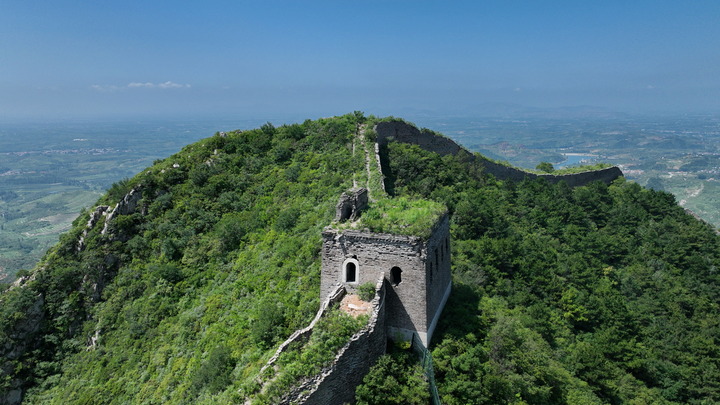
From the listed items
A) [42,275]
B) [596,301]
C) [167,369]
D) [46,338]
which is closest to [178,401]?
[167,369]

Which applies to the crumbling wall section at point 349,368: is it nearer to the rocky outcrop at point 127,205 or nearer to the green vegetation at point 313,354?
the green vegetation at point 313,354

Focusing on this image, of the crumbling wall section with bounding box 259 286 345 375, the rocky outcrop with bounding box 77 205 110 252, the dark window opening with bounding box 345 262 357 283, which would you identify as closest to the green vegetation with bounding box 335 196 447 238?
the dark window opening with bounding box 345 262 357 283

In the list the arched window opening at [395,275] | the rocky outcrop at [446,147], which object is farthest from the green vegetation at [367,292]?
the rocky outcrop at [446,147]

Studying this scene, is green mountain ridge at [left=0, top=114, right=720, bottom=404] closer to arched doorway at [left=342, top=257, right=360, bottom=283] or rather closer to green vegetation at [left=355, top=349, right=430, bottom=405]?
green vegetation at [left=355, top=349, right=430, bottom=405]

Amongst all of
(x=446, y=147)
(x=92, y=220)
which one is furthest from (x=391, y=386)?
(x=446, y=147)

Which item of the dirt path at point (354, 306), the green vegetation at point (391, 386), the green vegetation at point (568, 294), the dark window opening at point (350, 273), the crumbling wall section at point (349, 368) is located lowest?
the green vegetation at point (568, 294)

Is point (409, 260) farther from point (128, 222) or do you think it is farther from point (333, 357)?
point (128, 222)

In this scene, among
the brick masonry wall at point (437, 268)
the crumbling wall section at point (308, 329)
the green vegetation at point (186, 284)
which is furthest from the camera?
the green vegetation at point (186, 284)
